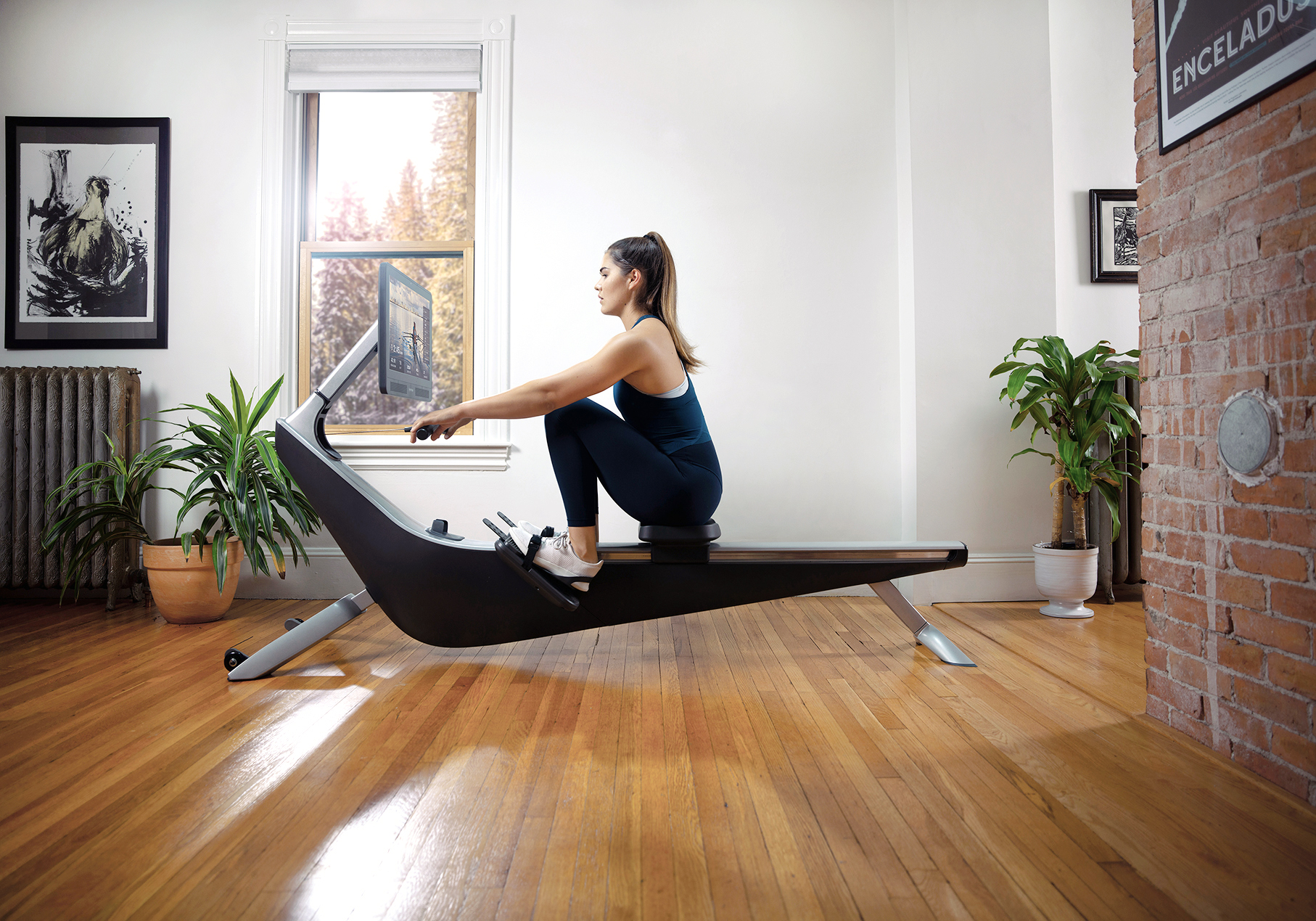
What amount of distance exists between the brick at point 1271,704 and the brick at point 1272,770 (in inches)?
2.9

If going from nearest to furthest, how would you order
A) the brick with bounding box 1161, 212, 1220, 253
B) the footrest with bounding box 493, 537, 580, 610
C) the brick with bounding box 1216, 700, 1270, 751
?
the brick with bounding box 1216, 700, 1270, 751, the brick with bounding box 1161, 212, 1220, 253, the footrest with bounding box 493, 537, 580, 610

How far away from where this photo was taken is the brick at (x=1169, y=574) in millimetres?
1456

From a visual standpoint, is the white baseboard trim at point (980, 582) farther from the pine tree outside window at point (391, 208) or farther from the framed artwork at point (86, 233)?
the framed artwork at point (86, 233)

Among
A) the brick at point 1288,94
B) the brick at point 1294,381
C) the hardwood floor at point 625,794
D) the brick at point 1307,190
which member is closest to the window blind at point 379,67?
the hardwood floor at point 625,794

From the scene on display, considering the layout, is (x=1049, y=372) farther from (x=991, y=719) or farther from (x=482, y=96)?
(x=482, y=96)

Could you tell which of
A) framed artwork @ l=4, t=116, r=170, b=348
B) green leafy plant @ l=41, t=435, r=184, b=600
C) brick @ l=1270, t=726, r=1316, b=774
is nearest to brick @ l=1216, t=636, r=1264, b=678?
brick @ l=1270, t=726, r=1316, b=774

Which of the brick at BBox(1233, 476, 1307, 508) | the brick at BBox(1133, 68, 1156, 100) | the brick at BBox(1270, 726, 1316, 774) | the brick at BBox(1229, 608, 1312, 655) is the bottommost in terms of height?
the brick at BBox(1270, 726, 1316, 774)

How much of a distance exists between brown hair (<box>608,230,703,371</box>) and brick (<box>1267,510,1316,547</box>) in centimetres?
132

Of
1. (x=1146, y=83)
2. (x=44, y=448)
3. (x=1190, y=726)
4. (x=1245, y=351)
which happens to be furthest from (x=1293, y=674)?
(x=44, y=448)

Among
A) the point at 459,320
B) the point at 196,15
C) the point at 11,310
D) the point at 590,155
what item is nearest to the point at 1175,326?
the point at 590,155

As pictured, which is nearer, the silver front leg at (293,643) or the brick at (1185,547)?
the brick at (1185,547)

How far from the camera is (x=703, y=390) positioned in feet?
9.95

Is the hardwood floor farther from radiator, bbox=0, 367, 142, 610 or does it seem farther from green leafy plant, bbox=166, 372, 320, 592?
radiator, bbox=0, 367, 142, 610

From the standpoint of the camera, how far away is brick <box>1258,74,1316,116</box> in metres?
1.16
